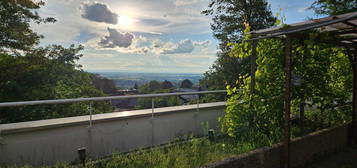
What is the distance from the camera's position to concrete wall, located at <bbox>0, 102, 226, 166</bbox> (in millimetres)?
2643

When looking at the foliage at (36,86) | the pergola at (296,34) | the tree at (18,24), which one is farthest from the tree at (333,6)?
the tree at (18,24)

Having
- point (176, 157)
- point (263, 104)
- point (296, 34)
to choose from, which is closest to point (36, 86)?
point (176, 157)

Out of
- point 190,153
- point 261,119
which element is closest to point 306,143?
point 261,119

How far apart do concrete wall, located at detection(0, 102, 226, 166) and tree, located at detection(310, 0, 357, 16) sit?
7703mm

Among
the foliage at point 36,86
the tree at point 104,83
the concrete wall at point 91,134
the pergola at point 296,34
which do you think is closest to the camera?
the pergola at point 296,34

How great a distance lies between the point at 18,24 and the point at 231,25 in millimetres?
9612

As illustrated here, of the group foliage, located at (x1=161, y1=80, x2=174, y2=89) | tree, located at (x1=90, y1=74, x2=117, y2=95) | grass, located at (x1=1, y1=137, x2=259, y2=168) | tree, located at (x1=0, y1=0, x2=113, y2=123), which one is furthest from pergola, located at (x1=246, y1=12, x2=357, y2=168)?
tree, located at (x1=90, y1=74, x2=117, y2=95)

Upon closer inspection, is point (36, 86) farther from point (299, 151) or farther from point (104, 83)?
→ point (299, 151)

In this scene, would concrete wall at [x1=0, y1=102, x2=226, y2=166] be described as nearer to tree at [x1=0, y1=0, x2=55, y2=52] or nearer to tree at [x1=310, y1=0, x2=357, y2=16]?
tree at [x1=0, y1=0, x2=55, y2=52]

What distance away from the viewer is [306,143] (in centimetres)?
311

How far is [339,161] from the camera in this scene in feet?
10.6

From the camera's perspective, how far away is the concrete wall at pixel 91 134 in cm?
264

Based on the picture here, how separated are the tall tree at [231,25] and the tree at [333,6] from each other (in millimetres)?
1881

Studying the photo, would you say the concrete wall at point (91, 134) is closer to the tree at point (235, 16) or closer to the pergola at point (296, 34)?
the pergola at point (296, 34)
